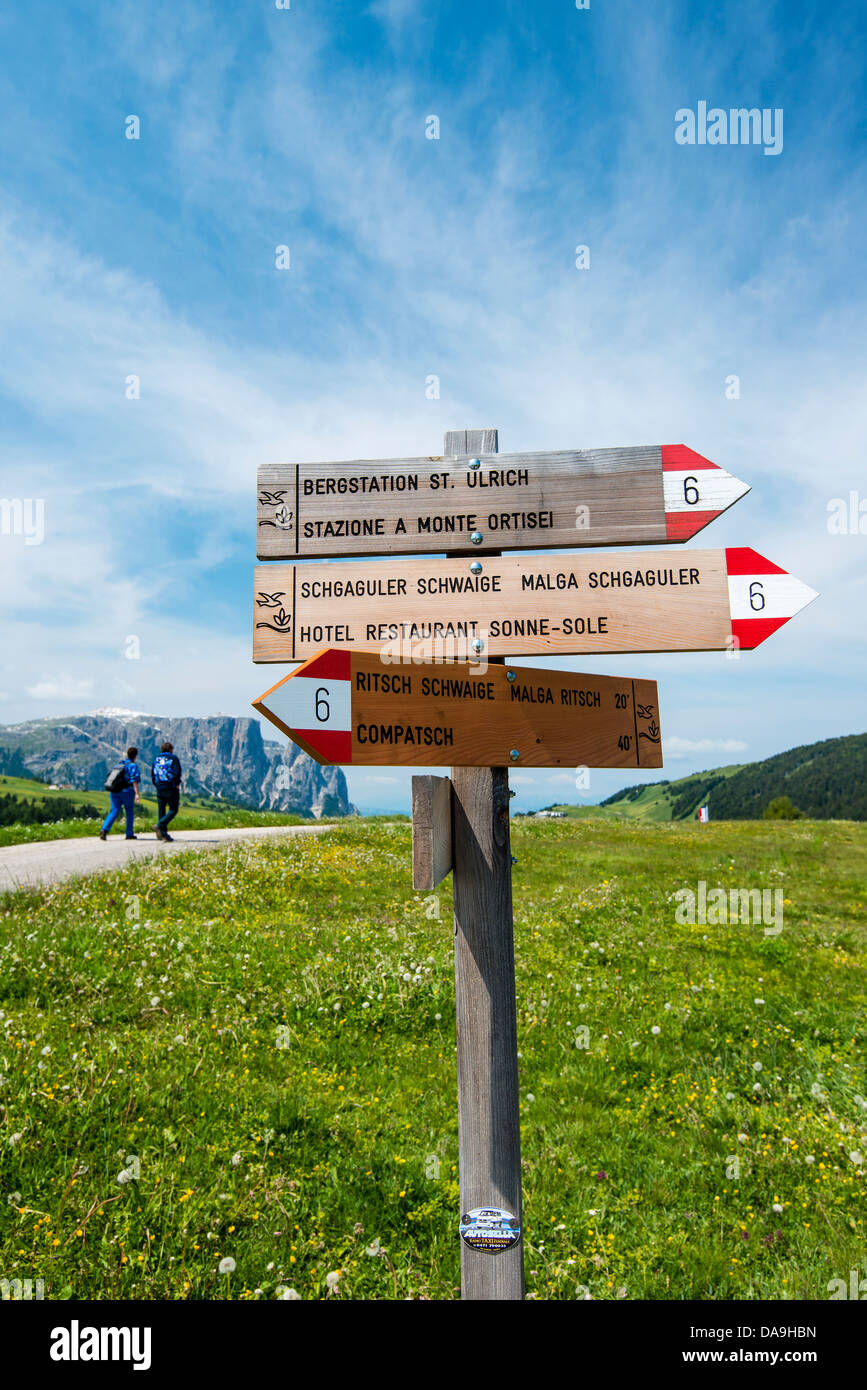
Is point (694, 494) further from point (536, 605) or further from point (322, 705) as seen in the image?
point (322, 705)

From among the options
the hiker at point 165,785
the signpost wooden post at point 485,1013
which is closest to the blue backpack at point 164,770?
the hiker at point 165,785

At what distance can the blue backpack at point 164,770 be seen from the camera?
22.1 metres

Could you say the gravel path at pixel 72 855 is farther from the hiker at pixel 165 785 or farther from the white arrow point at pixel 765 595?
the white arrow point at pixel 765 595

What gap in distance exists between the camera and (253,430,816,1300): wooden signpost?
3.44 m

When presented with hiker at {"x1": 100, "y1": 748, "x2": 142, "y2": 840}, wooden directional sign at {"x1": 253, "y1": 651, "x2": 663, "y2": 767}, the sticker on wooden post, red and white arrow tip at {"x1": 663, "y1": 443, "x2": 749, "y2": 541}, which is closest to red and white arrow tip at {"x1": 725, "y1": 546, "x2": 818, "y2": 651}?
red and white arrow tip at {"x1": 663, "y1": 443, "x2": 749, "y2": 541}

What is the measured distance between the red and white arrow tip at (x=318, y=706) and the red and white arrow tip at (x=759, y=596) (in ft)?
6.99

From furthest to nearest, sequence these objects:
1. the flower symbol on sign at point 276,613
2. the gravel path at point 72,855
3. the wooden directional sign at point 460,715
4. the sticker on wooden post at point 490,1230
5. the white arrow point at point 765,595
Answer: the gravel path at point 72,855 < the flower symbol on sign at point 276,613 < the white arrow point at point 765,595 < the sticker on wooden post at point 490,1230 < the wooden directional sign at point 460,715

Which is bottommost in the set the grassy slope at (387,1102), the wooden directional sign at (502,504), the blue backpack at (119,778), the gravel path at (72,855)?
the grassy slope at (387,1102)

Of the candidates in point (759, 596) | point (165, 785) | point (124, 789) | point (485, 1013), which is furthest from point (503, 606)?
point (124, 789)

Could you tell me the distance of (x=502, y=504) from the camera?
3.99 m

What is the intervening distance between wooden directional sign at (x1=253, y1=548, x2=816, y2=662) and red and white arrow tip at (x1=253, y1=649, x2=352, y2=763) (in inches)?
28.3

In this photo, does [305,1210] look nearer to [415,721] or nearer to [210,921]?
[415,721]

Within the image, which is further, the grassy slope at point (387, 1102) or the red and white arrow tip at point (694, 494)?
the grassy slope at point (387, 1102)

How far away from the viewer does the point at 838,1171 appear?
18.1ft
